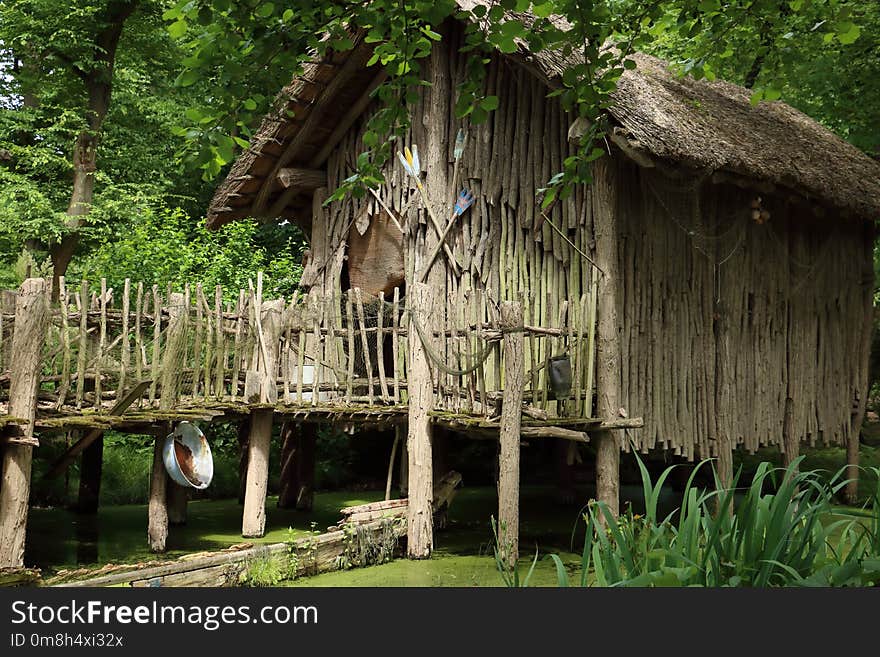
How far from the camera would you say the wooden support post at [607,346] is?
27.4 ft

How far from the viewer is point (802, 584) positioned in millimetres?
3059

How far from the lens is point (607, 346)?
8.35 m

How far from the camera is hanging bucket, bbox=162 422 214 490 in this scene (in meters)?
8.77

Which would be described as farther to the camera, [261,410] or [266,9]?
[261,410]

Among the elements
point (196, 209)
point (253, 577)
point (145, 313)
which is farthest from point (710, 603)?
point (196, 209)

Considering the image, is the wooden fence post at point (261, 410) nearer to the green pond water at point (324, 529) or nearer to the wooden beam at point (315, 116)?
the green pond water at point (324, 529)

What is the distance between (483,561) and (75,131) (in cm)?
1120

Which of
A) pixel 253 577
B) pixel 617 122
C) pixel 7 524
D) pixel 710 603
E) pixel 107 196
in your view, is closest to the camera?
pixel 710 603

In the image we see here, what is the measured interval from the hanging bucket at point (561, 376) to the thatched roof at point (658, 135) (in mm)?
1752

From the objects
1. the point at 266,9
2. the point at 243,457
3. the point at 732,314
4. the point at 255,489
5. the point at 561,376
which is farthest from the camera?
the point at 243,457

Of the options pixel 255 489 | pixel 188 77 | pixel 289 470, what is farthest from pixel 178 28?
pixel 289 470

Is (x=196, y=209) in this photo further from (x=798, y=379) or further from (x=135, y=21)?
(x=798, y=379)

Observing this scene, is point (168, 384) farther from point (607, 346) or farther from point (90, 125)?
point (90, 125)

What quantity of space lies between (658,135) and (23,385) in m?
5.18
